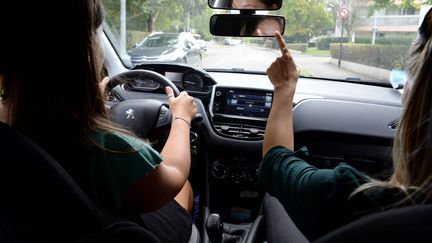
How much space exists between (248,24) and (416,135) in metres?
1.72

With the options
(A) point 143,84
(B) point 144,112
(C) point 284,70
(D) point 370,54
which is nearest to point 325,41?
(D) point 370,54

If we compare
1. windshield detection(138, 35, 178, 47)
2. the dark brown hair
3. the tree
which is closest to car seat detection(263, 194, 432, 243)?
the dark brown hair

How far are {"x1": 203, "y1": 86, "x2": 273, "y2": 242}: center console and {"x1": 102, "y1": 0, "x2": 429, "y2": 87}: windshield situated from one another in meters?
0.35

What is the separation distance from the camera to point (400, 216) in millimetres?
851

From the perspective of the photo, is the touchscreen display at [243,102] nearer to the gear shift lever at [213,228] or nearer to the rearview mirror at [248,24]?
the rearview mirror at [248,24]

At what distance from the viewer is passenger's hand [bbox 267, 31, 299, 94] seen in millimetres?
1750

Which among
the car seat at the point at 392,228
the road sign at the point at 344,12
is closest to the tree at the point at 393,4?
the road sign at the point at 344,12

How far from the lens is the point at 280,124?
1670mm

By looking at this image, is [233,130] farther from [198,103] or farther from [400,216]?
[400,216]

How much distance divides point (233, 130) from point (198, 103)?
35 cm

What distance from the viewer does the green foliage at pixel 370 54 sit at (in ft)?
11.2

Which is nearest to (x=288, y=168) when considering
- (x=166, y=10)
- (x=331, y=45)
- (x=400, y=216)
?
(x=400, y=216)

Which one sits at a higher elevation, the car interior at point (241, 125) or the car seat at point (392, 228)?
the car seat at point (392, 228)

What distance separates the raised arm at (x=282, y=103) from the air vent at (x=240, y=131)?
1.54 m
